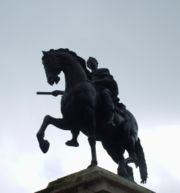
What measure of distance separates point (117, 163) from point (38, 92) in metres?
2.07

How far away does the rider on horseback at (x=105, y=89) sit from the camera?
31.4 ft

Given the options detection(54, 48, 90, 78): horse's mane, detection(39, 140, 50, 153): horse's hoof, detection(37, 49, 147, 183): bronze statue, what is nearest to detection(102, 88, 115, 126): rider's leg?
detection(37, 49, 147, 183): bronze statue

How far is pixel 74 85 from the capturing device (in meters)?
9.55

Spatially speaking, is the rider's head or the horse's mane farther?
the rider's head

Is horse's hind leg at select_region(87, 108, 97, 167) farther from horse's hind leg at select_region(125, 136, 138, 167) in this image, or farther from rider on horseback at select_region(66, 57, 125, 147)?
horse's hind leg at select_region(125, 136, 138, 167)

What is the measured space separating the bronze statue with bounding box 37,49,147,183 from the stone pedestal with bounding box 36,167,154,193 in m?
0.54

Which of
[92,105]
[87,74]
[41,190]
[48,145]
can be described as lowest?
[41,190]

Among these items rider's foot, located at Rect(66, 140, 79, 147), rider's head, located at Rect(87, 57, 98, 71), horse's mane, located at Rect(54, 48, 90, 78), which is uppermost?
rider's head, located at Rect(87, 57, 98, 71)

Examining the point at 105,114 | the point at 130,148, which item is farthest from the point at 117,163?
the point at 105,114

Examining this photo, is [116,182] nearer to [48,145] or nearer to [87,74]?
[48,145]

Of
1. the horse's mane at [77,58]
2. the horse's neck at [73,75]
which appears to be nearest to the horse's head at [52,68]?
the horse's neck at [73,75]

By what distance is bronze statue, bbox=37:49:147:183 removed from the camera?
30.2 ft

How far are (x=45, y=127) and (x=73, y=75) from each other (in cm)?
113

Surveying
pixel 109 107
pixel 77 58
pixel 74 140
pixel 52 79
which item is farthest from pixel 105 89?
pixel 74 140
